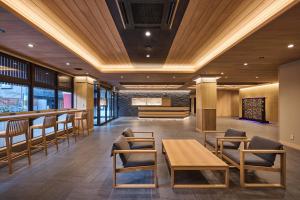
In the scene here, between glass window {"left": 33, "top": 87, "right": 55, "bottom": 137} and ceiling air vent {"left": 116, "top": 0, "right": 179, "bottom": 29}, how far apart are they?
14.5 ft

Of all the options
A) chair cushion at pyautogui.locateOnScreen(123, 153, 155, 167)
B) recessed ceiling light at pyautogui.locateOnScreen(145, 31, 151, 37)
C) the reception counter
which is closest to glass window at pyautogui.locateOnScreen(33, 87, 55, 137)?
recessed ceiling light at pyautogui.locateOnScreen(145, 31, 151, 37)

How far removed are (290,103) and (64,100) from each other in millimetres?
8697

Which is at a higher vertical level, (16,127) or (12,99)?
(12,99)

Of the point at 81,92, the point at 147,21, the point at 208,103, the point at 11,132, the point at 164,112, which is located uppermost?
the point at 147,21

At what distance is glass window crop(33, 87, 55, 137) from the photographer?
6586 mm

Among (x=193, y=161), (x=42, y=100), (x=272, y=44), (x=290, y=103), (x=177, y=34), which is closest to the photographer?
(x=193, y=161)

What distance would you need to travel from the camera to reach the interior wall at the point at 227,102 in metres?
19.1

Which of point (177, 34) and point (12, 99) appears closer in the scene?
point (177, 34)

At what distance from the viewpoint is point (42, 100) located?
23.0 ft

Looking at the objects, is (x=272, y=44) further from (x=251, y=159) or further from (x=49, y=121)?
(x=49, y=121)

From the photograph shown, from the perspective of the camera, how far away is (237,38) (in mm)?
4340

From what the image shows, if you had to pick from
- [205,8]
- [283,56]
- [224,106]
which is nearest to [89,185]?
[205,8]

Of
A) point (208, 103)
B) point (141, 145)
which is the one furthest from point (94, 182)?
point (208, 103)

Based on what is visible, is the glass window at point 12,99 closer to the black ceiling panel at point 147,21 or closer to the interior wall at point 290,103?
the black ceiling panel at point 147,21
